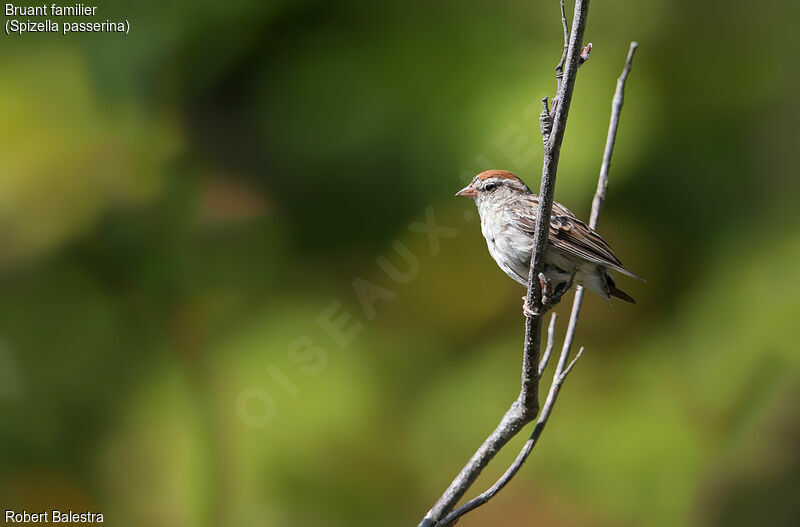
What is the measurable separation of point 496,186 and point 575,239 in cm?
39

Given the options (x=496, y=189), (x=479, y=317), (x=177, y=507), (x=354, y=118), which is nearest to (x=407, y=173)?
(x=354, y=118)

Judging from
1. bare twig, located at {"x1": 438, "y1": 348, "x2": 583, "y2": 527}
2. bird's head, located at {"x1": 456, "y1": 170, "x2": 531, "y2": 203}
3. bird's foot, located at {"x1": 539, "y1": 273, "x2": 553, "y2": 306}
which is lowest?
bare twig, located at {"x1": 438, "y1": 348, "x2": 583, "y2": 527}

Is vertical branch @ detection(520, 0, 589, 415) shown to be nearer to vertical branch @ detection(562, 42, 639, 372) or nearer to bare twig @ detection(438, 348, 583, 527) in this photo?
bare twig @ detection(438, 348, 583, 527)

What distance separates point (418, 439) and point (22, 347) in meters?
1.81

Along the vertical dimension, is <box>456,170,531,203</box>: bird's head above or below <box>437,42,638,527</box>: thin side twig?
above

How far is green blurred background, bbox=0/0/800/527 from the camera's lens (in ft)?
10.8

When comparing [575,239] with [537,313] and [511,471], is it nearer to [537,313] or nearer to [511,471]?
[537,313]

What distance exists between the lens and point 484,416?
3289 mm

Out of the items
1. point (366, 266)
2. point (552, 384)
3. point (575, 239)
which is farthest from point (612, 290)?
point (366, 266)

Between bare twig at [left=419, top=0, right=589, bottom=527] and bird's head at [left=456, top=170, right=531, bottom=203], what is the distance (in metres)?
0.85

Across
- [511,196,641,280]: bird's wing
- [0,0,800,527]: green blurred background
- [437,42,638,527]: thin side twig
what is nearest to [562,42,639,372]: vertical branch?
[437,42,638,527]: thin side twig

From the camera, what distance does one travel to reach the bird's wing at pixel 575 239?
85.2 inches

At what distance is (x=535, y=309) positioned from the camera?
65.9 inches

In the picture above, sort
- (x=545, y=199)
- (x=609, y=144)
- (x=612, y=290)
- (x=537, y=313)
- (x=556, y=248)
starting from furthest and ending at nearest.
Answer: (x=612, y=290)
(x=556, y=248)
(x=609, y=144)
(x=537, y=313)
(x=545, y=199)
